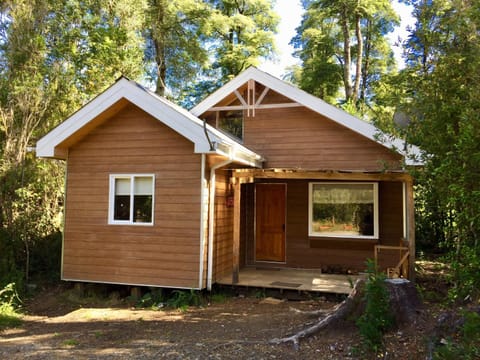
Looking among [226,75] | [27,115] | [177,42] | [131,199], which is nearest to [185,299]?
[131,199]

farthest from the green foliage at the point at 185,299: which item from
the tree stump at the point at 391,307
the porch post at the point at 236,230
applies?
the tree stump at the point at 391,307

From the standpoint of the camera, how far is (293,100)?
9508 mm

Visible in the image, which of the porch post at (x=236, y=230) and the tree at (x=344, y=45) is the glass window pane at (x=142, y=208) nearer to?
the porch post at (x=236, y=230)

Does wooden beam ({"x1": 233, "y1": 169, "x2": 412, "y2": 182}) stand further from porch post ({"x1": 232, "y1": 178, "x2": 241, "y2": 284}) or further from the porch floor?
the porch floor

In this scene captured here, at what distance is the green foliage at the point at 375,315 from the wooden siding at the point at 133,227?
3917mm

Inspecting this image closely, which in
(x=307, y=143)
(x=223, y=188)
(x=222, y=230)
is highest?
(x=307, y=143)

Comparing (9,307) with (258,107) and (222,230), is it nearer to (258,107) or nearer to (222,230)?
(222,230)

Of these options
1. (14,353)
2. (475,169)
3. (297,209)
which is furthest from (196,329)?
(297,209)

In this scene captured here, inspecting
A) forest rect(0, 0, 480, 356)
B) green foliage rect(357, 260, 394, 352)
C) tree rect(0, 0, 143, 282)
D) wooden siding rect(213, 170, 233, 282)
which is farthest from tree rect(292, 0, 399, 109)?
green foliage rect(357, 260, 394, 352)

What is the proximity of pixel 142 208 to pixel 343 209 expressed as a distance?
4.75 metres

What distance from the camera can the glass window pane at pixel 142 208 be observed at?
26.4 feet

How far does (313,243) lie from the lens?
32.4 ft

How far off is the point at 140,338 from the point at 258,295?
289 centimetres

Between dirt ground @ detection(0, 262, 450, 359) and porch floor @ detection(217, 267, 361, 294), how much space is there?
25cm
